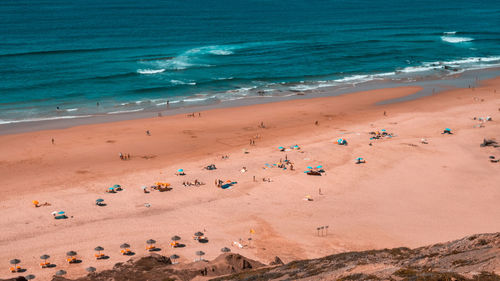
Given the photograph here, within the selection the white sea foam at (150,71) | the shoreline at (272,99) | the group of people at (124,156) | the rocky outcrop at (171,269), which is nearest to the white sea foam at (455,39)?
the shoreline at (272,99)

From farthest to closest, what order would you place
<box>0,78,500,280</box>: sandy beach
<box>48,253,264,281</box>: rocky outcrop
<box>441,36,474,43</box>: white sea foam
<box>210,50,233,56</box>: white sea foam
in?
<box>441,36,474,43</box>: white sea foam, <box>210,50,233,56</box>: white sea foam, <box>0,78,500,280</box>: sandy beach, <box>48,253,264,281</box>: rocky outcrop

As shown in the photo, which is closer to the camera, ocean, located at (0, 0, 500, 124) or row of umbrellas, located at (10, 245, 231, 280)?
row of umbrellas, located at (10, 245, 231, 280)

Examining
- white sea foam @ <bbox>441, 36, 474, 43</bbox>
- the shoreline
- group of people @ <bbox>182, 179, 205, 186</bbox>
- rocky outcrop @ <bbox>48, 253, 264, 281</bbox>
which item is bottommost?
rocky outcrop @ <bbox>48, 253, 264, 281</bbox>

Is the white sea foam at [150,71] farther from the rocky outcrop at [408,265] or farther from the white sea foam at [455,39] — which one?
the white sea foam at [455,39]

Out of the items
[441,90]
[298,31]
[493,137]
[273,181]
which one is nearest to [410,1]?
[298,31]

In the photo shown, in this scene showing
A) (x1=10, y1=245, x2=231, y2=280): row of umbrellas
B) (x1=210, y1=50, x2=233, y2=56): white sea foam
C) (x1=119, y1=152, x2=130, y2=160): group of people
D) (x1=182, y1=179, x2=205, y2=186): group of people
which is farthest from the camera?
(x1=210, y1=50, x2=233, y2=56): white sea foam

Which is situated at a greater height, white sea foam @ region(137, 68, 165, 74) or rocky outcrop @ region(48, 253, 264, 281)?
white sea foam @ region(137, 68, 165, 74)

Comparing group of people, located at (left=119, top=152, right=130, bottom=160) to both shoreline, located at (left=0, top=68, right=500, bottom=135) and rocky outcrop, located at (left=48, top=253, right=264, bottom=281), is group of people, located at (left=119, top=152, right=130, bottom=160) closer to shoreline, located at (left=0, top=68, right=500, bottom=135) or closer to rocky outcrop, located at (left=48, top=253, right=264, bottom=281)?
shoreline, located at (left=0, top=68, right=500, bottom=135)

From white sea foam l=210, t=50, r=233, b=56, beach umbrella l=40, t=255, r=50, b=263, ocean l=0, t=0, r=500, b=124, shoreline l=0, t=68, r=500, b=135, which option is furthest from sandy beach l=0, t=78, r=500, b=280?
white sea foam l=210, t=50, r=233, b=56
